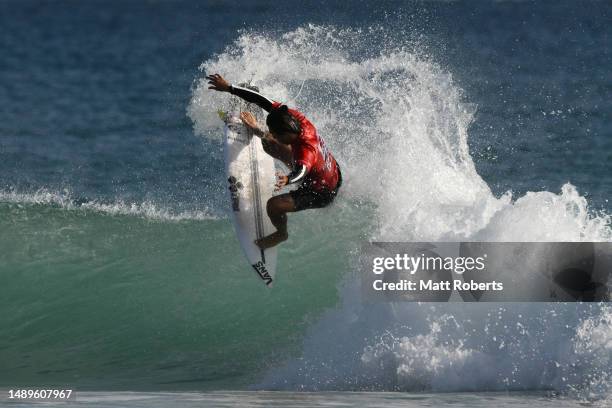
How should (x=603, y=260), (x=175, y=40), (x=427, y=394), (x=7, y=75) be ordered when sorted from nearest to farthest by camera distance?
(x=427, y=394), (x=603, y=260), (x=7, y=75), (x=175, y=40)

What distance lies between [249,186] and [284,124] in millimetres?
1353

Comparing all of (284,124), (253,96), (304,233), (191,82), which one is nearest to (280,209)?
(284,124)

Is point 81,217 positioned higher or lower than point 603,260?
higher

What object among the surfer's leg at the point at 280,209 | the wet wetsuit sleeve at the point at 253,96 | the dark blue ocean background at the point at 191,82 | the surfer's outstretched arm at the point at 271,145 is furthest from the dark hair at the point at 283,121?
the dark blue ocean background at the point at 191,82

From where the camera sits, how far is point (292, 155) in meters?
9.97

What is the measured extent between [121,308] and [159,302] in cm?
46

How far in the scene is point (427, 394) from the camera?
9125 mm

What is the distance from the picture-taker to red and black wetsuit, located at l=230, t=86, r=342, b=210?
31.5 ft

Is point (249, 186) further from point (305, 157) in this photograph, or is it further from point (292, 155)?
point (305, 157)

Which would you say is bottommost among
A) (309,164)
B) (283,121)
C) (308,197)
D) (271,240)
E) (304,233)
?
(271,240)

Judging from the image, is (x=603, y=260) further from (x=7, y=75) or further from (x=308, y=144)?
(x=7, y=75)

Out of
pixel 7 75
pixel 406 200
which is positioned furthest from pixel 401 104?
pixel 7 75

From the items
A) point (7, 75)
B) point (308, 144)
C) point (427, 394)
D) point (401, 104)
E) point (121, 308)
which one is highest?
point (7, 75)

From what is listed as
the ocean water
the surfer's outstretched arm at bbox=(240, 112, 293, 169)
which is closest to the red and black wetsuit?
the surfer's outstretched arm at bbox=(240, 112, 293, 169)
